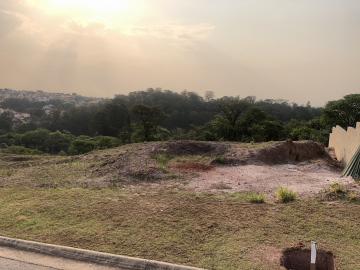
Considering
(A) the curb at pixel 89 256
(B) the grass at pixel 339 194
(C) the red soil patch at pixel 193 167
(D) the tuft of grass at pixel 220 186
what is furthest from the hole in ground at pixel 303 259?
(C) the red soil patch at pixel 193 167

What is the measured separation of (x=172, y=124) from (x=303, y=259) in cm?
5055

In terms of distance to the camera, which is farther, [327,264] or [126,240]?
[126,240]

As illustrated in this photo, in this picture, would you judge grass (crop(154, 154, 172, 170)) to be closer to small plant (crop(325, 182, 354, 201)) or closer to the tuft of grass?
the tuft of grass

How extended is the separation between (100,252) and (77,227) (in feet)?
3.99

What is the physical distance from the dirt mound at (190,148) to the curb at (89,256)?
7.29 meters

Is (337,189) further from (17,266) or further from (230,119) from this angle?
(230,119)

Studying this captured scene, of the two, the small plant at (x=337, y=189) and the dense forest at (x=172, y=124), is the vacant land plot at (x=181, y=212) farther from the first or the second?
the dense forest at (x=172, y=124)

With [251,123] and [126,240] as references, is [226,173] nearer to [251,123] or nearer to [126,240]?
[126,240]

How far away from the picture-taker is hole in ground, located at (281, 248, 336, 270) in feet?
20.1

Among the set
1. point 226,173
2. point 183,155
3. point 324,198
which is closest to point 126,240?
point 324,198

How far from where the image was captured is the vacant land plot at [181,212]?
21.1 feet

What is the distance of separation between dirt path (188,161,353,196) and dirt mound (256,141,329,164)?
0.51 metres

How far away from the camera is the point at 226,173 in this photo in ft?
38.8

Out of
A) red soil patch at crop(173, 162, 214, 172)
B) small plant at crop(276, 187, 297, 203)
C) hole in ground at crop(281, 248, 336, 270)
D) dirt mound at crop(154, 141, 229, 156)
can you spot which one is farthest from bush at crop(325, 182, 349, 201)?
dirt mound at crop(154, 141, 229, 156)
